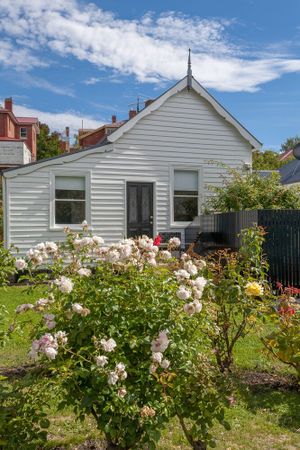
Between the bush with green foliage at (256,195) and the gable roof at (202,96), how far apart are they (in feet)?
6.91

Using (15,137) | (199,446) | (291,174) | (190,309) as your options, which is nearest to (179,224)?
(291,174)

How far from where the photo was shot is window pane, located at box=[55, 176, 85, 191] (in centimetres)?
1221

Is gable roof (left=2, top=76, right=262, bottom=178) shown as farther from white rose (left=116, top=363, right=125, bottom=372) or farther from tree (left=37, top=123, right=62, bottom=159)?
tree (left=37, top=123, right=62, bottom=159)

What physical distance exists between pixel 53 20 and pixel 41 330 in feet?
34.0

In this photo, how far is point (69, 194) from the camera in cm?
1238

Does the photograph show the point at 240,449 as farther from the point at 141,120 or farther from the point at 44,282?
the point at 141,120

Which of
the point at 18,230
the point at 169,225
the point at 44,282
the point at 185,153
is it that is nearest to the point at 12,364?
the point at 44,282

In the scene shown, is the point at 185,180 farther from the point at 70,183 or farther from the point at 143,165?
the point at 70,183

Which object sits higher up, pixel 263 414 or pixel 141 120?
pixel 141 120

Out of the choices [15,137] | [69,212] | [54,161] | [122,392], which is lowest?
[122,392]

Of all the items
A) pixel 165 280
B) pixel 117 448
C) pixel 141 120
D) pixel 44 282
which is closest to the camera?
pixel 117 448

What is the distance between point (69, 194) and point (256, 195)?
201 inches

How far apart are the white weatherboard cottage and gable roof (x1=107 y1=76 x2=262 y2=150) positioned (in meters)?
0.03

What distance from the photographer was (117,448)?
2.80 meters
